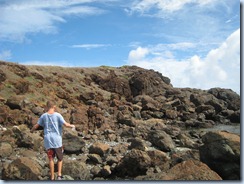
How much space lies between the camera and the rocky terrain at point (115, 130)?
35.8 ft

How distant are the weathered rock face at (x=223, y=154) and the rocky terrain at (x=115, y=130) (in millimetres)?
27

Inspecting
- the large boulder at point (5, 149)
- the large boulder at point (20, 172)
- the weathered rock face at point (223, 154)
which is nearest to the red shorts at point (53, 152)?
the large boulder at point (20, 172)

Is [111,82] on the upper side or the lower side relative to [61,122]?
upper

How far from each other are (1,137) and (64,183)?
34.1 ft

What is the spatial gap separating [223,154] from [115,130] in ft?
52.8

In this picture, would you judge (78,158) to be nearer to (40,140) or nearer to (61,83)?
(40,140)

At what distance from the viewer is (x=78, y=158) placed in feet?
52.4

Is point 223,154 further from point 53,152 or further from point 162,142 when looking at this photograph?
point 162,142

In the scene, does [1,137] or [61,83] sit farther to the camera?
[61,83]

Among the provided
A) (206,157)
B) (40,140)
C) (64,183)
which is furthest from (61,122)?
(40,140)

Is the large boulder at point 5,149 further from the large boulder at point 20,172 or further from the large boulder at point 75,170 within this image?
the large boulder at point 20,172

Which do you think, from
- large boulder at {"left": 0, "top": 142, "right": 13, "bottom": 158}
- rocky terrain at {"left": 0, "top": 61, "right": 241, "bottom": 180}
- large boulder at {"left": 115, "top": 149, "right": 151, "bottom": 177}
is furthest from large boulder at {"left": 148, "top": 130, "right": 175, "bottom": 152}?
large boulder at {"left": 0, "top": 142, "right": 13, "bottom": 158}

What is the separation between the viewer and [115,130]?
2623 centimetres

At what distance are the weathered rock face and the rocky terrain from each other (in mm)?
27
